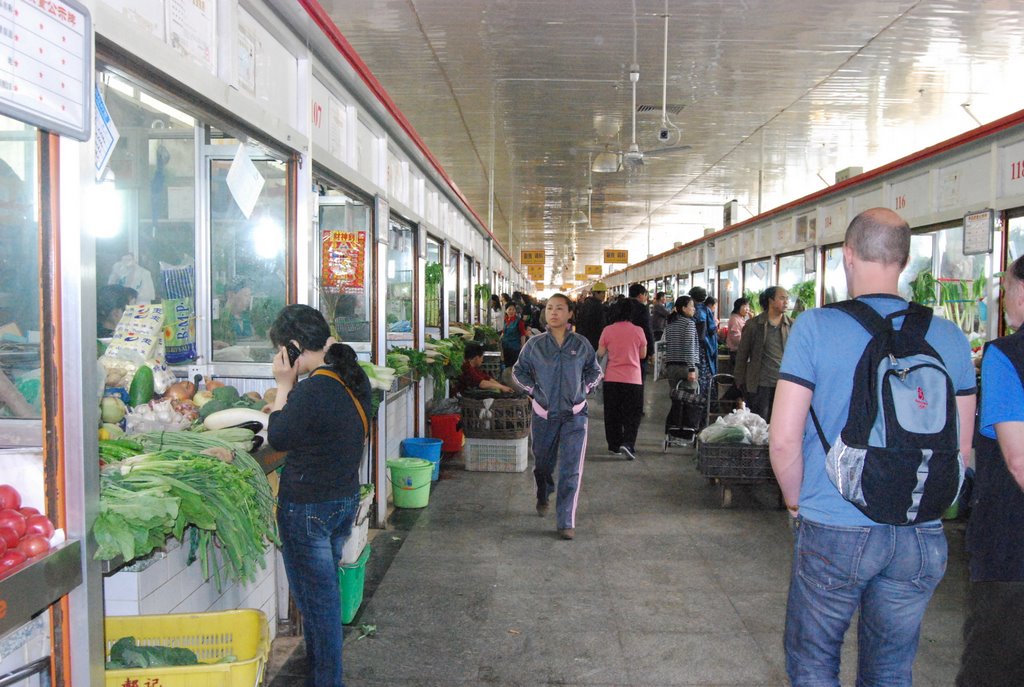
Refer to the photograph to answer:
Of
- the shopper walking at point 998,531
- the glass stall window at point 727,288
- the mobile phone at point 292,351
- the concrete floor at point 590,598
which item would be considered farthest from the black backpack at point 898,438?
the glass stall window at point 727,288

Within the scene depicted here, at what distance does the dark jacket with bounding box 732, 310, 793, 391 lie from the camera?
7570mm

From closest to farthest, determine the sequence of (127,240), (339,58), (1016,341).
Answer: (1016,341) → (339,58) → (127,240)

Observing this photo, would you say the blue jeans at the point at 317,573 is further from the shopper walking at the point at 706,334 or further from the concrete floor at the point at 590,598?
the shopper walking at the point at 706,334

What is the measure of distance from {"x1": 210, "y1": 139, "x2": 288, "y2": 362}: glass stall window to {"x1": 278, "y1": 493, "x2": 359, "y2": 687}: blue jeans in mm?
1625

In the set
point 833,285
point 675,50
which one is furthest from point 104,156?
point 833,285

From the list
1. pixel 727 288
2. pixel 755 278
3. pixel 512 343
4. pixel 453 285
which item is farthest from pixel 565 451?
pixel 727 288

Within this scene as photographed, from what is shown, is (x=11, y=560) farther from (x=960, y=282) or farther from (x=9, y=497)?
(x=960, y=282)

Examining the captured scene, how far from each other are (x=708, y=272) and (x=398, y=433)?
11.7 m

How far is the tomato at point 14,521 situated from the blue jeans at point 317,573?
131cm

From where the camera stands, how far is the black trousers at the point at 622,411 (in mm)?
8484

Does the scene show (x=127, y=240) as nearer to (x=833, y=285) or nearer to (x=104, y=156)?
(x=104, y=156)

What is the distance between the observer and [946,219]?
6.99 m

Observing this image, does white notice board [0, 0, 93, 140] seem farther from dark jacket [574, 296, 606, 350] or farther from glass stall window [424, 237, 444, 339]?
dark jacket [574, 296, 606, 350]

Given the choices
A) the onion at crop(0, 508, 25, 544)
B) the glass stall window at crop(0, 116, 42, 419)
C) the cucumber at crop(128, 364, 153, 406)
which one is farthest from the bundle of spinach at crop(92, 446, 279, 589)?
the cucumber at crop(128, 364, 153, 406)
